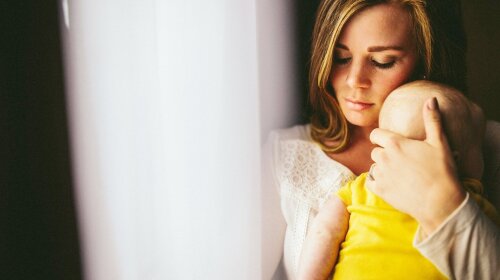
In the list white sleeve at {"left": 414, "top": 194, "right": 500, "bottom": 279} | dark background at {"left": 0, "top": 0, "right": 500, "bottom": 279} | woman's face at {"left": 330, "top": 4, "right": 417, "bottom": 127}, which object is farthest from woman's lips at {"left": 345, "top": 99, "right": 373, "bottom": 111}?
dark background at {"left": 0, "top": 0, "right": 500, "bottom": 279}

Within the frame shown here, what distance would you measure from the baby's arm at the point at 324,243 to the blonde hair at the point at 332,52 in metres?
0.17

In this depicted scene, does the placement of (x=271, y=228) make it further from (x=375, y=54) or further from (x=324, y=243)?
(x=375, y=54)

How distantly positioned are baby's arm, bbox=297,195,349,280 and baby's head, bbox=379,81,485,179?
15 cm

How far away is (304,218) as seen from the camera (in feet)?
2.01

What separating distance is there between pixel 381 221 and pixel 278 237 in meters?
0.22

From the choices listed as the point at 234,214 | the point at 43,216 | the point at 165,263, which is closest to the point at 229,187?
the point at 234,214

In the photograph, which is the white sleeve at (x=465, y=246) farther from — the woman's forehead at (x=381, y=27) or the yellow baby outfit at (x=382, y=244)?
the woman's forehead at (x=381, y=27)

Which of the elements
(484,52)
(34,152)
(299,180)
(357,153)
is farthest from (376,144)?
(34,152)

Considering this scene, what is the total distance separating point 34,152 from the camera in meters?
0.45

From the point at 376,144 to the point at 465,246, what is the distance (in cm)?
23

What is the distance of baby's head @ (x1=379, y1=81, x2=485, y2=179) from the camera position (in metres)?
0.48

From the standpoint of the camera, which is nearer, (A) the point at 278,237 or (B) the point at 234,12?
(B) the point at 234,12

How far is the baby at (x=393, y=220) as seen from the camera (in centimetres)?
46

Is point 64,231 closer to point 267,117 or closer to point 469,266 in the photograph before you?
point 267,117
